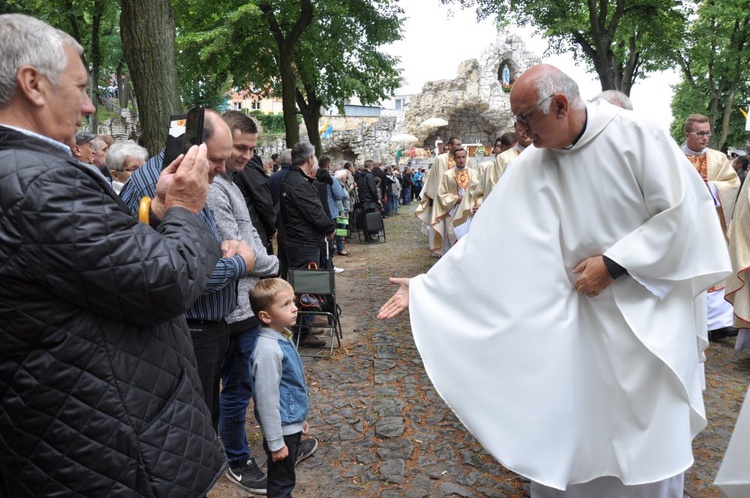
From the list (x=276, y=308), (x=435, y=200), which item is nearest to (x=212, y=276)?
(x=276, y=308)

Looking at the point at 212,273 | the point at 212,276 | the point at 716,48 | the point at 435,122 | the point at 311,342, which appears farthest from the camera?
the point at 435,122

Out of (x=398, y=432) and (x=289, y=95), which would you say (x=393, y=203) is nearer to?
(x=289, y=95)

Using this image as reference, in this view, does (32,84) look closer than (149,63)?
Yes

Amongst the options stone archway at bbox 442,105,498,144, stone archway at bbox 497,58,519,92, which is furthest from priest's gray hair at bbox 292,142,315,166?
stone archway at bbox 497,58,519,92

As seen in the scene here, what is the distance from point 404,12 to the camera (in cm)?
1794

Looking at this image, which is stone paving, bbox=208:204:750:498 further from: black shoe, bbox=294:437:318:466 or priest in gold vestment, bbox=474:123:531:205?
priest in gold vestment, bbox=474:123:531:205

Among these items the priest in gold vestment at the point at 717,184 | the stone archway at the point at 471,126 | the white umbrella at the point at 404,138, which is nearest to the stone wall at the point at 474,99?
the stone archway at the point at 471,126

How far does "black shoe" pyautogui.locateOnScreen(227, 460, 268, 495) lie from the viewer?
3717mm

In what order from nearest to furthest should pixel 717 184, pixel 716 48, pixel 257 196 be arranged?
pixel 257 196, pixel 717 184, pixel 716 48

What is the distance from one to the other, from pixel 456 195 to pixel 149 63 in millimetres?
5649

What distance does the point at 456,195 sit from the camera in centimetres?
1014

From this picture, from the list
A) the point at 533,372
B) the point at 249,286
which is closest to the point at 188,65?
the point at 249,286

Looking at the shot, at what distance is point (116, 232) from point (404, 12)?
17.7 meters

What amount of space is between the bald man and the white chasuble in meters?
1.13
